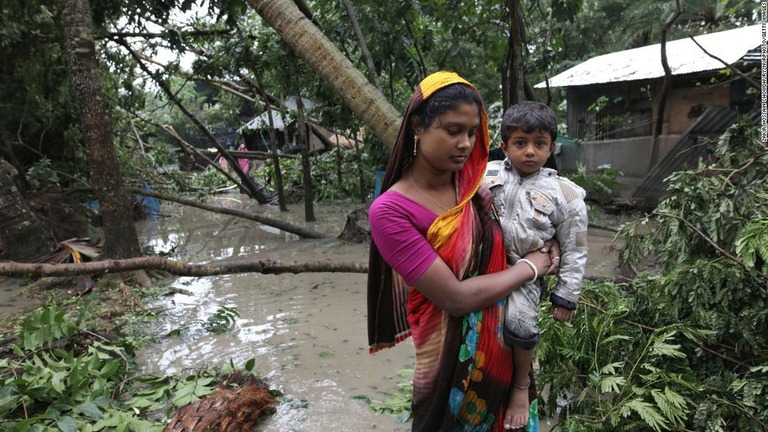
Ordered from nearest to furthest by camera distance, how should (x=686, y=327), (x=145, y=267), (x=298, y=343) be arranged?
(x=686, y=327) → (x=145, y=267) → (x=298, y=343)

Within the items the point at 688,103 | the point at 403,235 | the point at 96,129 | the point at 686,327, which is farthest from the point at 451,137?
the point at 688,103

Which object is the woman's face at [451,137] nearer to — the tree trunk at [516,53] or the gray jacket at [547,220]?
the gray jacket at [547,220]

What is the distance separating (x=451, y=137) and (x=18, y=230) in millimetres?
6965

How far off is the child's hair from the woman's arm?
1.47ft

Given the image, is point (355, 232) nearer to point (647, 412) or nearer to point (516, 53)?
point (516, 53)

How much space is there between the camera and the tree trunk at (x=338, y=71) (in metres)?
3.00

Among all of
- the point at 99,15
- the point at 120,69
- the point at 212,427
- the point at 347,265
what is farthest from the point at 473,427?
the point at 120,69

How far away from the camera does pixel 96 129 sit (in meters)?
5.29

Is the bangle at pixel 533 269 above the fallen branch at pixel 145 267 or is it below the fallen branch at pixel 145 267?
above

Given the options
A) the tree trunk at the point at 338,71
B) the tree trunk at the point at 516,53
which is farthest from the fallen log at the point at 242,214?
the tree trunk at the point at 338,71

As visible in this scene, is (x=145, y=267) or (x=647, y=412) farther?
(x=145, y=267)

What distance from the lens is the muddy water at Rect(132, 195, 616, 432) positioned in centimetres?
311

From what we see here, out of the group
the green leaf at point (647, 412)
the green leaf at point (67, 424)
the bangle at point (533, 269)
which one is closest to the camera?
the bangle at point (533, 269)

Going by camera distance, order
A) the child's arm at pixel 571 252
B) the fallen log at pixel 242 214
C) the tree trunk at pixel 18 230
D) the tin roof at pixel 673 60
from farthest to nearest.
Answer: the tin roof at pixel 673 60, the fallen log at pixel 242 214, the tree trunk at pixel 18 230, the child's arm at pixel 571 252
